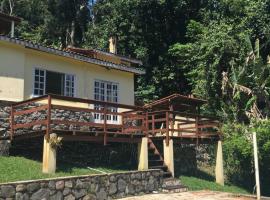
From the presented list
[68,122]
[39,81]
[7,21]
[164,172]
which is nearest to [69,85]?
[39,81]

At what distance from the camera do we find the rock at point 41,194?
1274 centimetres

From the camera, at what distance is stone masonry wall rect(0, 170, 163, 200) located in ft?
40.6

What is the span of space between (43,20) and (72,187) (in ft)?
110

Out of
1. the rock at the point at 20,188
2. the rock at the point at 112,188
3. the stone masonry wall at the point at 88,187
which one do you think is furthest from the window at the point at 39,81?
the rock at the point at 20,188

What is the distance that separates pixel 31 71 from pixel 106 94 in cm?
479

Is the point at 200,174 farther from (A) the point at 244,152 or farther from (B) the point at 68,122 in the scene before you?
(B) the point at 68,122

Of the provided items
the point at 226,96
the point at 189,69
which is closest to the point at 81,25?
the point at 189,69

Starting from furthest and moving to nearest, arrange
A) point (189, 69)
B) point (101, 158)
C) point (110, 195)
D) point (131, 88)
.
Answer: point (189, 69) < point (131, 88) < point (101, 158) < point (110, 195)

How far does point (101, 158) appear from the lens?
62.8 ft

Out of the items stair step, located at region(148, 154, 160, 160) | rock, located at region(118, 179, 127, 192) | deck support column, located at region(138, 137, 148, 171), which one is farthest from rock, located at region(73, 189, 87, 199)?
stair step, located at region(148, 154, 160, 160)

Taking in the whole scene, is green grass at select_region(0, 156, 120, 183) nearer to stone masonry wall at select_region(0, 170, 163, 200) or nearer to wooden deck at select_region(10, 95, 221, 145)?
stone masonry wall at select_region(0, 170, 163, 200)

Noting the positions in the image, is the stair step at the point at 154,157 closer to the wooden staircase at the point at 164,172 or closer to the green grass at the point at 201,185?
the wooden staircase at the point at 164,172

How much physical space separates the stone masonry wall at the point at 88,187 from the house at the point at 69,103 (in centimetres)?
107

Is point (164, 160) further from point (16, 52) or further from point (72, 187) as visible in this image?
point (16, 52)
